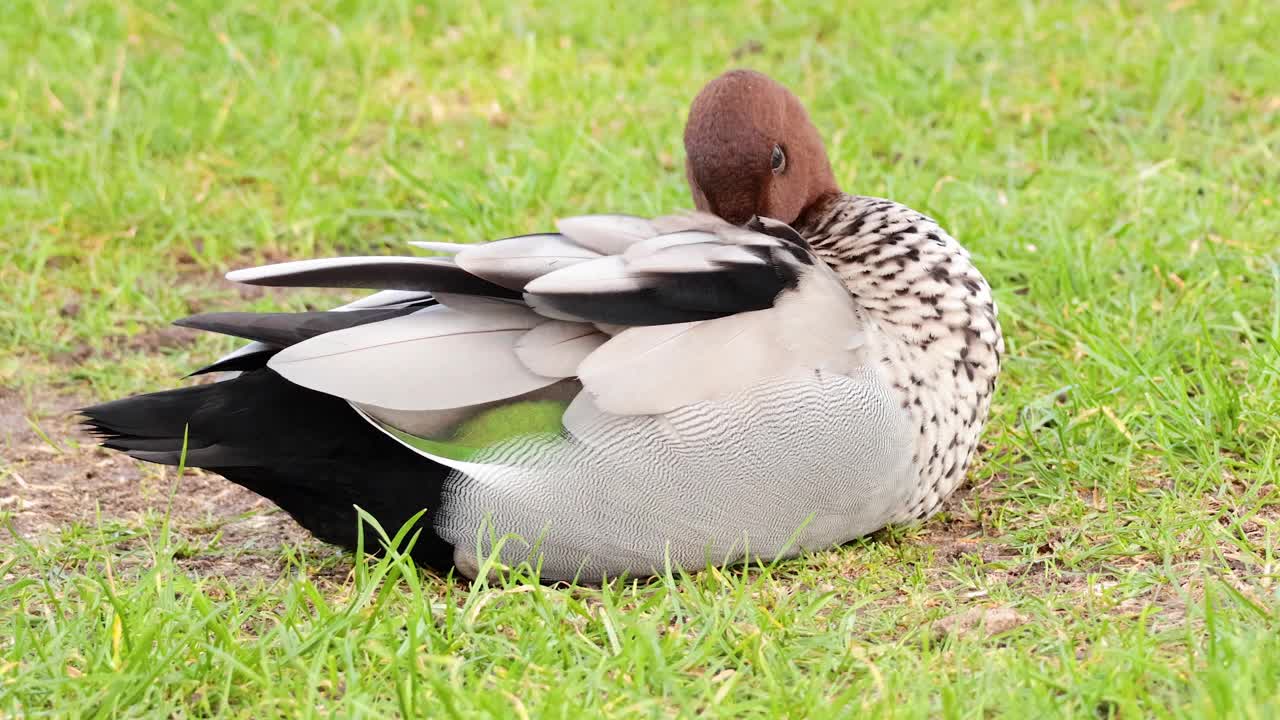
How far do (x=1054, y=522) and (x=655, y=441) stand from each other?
877 mm

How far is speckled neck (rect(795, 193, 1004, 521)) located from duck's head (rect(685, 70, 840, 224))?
19 cm

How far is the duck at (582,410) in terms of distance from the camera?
2.60 meters

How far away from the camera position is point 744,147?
3.07 metres

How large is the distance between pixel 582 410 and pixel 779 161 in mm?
860

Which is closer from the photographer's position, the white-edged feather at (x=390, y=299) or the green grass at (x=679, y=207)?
the green grass at (x=679, y=207)

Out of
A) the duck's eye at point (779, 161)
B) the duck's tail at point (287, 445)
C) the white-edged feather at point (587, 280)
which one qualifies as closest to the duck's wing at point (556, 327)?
the white-edged feather at point (587, 280)

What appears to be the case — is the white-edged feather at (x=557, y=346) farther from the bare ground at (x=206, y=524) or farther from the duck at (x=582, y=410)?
the bare ground at (x=206, y=524)

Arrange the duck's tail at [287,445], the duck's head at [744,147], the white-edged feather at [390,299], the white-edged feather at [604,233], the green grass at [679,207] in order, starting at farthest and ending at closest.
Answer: the duck's head at [744,147], the white-edged feather at [390,299], the white-edged feather at [604,233], the duck's tail at [287,445], the green grass at [679,207]

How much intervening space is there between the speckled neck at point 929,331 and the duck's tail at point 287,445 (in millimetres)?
871

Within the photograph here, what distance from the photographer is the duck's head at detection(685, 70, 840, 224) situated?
3.07 m

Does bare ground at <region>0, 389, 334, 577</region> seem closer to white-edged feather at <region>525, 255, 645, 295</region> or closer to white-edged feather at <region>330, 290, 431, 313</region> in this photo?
white-edged feather at <region>330, 290, 431, 313</region>

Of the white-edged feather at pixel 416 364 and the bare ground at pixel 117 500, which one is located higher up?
the white-edged feather at pixel 416 364

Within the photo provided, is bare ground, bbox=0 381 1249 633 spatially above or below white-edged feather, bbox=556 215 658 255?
below

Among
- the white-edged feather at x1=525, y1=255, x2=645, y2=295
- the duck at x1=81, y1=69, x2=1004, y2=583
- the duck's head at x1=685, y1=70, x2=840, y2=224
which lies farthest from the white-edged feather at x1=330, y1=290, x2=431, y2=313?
the duck's head at x1=685, y1=70, x2=840, y2=224
